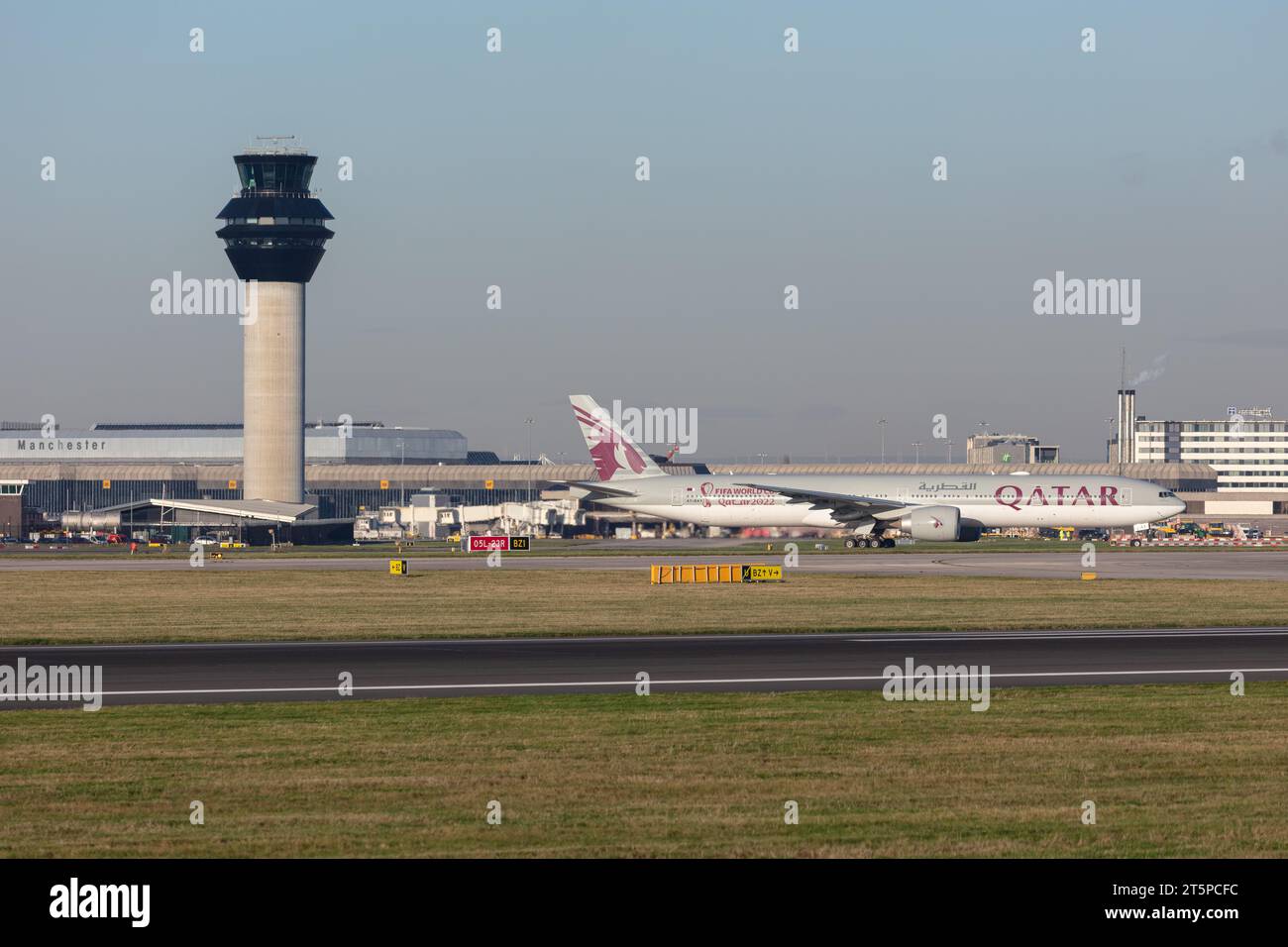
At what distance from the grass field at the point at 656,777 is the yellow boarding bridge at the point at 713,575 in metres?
35.4

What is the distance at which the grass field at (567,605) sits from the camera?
40594 mm

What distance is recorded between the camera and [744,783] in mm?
17172

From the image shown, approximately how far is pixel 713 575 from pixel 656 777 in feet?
146

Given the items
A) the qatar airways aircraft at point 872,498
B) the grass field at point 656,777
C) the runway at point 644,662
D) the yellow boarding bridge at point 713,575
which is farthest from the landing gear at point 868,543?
the grass field at point 656,777

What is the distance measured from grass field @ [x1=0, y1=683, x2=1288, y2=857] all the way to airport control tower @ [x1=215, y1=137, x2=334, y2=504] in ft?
494

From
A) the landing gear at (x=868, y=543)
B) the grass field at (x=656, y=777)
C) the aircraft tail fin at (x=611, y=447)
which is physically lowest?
the landing gear at (x=868, y=543)

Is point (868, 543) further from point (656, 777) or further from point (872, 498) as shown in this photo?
point (656, 777)

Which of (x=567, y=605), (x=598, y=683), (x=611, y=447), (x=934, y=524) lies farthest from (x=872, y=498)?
(x=598, y=683)

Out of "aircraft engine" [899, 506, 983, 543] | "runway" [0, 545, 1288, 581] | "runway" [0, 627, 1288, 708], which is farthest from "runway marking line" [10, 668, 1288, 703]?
"aircraft engine" [899, 506, 983, 543]

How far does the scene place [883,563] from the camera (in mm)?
76375

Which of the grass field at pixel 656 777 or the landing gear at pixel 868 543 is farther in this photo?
the landing gear at pixel 868 543

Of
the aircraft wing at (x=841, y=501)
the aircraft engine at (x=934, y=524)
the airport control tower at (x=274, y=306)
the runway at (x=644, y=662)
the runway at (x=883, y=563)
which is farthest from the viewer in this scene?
the airport control tower at (x=274, y=306)

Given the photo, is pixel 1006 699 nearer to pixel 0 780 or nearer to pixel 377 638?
pixel 0 780

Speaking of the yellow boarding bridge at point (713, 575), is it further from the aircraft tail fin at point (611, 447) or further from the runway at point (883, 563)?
the aircraft tail fin at point (611, 447)
